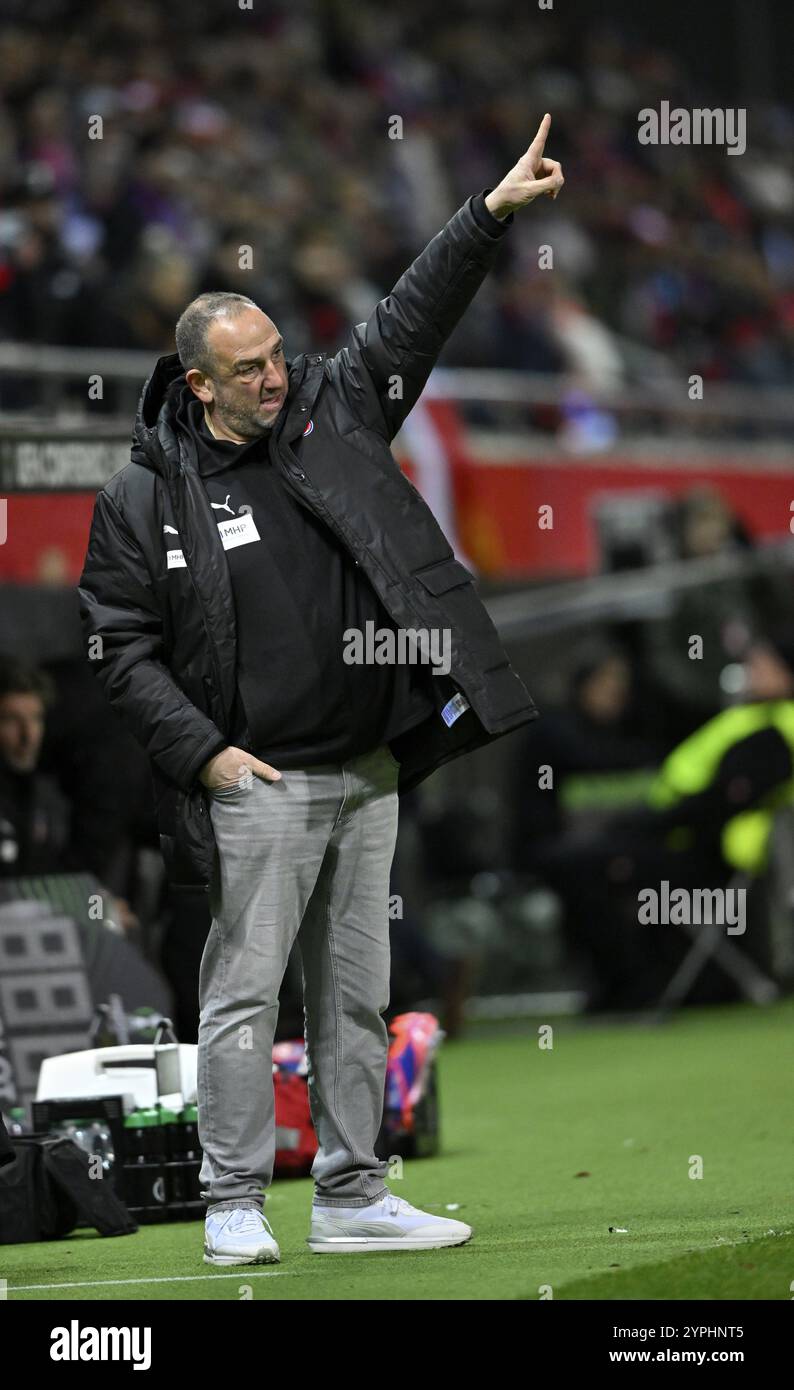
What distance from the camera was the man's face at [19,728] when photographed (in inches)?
364

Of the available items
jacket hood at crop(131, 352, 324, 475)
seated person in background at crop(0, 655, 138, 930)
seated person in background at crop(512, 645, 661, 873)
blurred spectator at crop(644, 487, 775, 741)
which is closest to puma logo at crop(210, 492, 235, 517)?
jacket hood at crop(131, 352, 324, 475)

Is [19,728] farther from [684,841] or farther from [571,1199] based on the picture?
[684,841]

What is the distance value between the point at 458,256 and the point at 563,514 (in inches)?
367

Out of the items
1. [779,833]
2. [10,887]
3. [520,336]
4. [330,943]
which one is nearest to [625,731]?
[779,833]

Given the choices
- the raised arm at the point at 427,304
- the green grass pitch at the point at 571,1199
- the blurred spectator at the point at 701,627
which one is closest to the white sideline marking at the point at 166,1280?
the green grass pitch at the point at 571,1199

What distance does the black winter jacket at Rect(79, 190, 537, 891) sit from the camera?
5617 millimetres

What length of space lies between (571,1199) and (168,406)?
8.93ft

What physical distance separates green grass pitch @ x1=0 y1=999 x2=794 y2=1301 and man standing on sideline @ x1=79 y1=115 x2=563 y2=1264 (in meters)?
0.35

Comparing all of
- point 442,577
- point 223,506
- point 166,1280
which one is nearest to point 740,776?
point 442,577

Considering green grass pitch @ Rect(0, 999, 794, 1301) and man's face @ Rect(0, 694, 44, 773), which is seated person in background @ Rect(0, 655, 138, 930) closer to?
man's face @ Rect(0, 694, 44, 773)

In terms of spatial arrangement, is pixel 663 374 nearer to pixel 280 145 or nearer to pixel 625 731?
pixel 280 145

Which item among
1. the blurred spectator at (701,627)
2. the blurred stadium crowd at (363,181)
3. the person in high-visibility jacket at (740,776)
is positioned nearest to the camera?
the person in high-visibility jacket at (740,776)

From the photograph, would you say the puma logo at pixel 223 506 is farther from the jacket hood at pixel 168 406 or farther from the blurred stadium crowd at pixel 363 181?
the blurred stadium crowd at pixel 363 181

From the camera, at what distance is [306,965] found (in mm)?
5918
